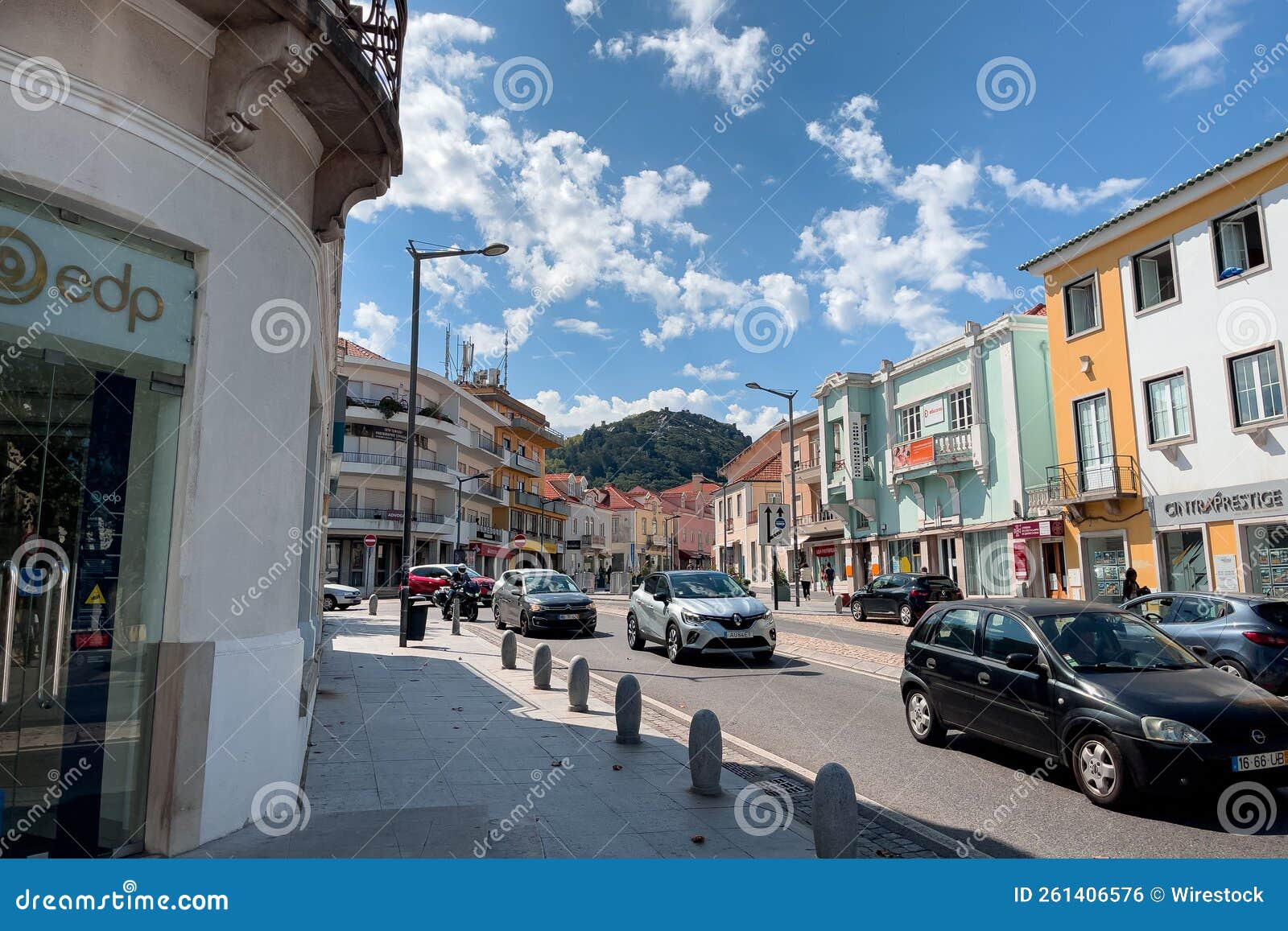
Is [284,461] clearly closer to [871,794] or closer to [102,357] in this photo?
[102,357]

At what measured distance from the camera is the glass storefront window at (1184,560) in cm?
2042

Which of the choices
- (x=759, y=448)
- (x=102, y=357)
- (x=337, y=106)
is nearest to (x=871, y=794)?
(x=102, y=357)

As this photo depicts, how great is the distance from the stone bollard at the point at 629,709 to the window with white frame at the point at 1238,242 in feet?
62.8

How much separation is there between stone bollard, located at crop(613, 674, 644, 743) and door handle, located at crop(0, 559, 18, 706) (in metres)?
5.11

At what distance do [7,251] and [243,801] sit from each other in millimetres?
3506

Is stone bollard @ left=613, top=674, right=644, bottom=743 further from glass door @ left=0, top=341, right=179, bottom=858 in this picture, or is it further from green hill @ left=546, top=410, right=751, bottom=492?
green hill @ left=546, top=410, right=751, bottom=492

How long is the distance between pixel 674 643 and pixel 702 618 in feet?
3.28

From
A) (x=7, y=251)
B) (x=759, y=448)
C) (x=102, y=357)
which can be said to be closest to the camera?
(x=7, y=251)

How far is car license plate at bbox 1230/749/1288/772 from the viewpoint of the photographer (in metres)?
5.69

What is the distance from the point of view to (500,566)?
2643 inches
